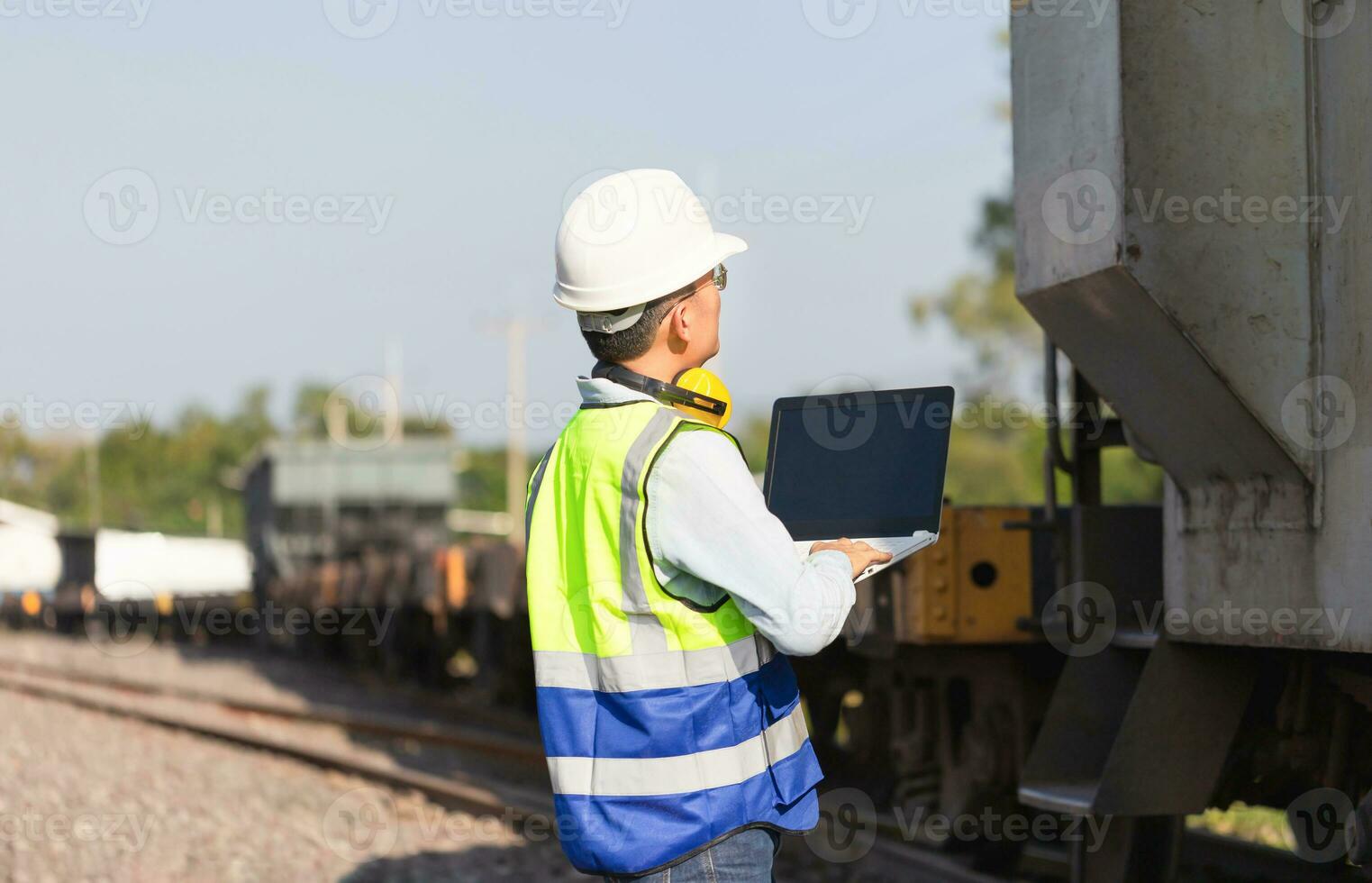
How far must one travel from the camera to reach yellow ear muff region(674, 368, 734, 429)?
2555 millimetres

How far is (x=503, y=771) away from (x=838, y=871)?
4308 millimetres

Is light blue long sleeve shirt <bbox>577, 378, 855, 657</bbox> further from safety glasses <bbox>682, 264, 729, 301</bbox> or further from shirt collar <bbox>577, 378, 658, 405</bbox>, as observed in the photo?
safety glasses <bbox>682, 264, 729, 301</bbox>

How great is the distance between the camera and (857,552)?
255 cm

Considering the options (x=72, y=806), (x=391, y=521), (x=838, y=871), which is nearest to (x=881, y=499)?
(x=838, y=871)

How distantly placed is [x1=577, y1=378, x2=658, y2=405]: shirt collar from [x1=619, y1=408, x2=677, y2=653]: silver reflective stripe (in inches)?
3.5

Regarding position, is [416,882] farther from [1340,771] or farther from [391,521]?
[391,521]

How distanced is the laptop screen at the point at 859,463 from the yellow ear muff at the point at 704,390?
15.0 inches

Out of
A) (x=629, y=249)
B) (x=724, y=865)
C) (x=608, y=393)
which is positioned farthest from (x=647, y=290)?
(x=724, y=865)

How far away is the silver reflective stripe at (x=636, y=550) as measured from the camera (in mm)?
2400

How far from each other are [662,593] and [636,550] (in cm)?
8

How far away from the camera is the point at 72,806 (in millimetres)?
8836

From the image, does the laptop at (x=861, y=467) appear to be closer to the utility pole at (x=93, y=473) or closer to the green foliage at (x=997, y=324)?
the green foliage at (x=997, y=324)

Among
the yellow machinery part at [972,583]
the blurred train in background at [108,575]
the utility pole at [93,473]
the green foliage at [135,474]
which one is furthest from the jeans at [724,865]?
the green foliage at [135,474]

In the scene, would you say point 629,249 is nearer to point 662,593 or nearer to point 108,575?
point 662,593
